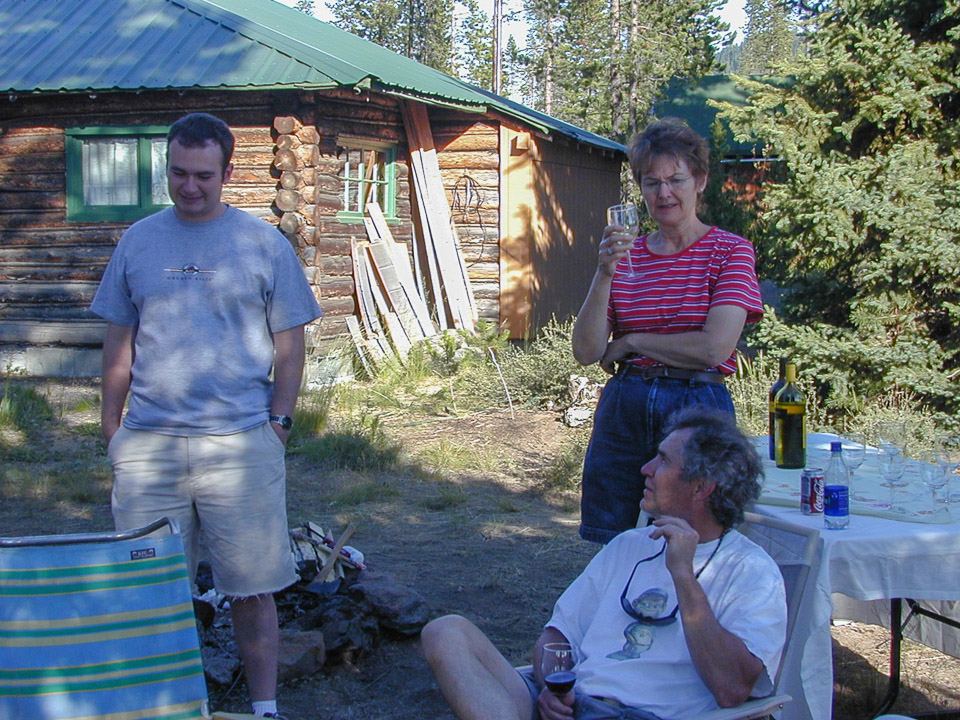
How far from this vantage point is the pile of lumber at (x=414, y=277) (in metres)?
11.1

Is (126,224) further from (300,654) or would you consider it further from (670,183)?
(670,183)

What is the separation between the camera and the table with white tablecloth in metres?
2.68

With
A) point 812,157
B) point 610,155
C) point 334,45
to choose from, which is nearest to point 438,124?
point 334,45

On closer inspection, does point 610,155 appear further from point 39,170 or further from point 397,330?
A: point 39,170

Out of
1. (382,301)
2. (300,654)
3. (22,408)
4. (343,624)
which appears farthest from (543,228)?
(300,654)

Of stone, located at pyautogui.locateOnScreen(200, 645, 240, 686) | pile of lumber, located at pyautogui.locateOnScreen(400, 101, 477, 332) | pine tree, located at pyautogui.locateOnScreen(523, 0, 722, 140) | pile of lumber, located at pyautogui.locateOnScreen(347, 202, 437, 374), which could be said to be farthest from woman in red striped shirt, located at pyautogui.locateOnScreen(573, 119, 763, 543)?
pine tree, located at pyautogui.locateOnScreen(523, 0, 722, 140)

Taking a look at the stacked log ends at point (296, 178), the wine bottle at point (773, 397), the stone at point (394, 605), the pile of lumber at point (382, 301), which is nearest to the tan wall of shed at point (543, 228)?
the pile of lumber at point (382, 301)

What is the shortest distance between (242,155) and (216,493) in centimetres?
773

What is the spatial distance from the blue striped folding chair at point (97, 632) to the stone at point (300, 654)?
1.16 m

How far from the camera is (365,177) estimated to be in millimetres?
11523

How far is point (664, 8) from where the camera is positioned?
23156 mm

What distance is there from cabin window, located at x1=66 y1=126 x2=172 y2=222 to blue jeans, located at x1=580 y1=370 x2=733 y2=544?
8.40 metres

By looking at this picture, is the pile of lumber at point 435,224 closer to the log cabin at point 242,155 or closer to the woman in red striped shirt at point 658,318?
the log cabin at point 242,155

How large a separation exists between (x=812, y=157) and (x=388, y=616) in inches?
210
